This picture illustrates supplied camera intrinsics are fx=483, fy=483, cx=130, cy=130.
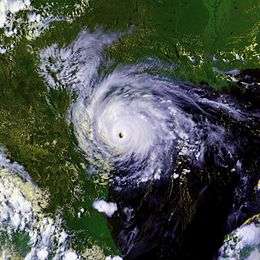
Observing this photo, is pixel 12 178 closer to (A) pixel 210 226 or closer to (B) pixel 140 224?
(B) pixel 140 224

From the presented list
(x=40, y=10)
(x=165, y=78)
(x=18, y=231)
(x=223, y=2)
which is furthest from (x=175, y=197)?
(x=40, y=10)

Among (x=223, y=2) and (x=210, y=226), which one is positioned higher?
(x=223, y=2)

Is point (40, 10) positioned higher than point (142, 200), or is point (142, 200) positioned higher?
point (40, 10)

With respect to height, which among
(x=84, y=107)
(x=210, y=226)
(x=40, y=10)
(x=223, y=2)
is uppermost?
(x=40, y=10)

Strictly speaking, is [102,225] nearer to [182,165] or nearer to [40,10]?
[182,165]

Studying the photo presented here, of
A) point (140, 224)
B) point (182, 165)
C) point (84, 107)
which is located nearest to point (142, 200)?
point (140, 224)

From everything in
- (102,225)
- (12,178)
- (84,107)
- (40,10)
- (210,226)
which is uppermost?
(40,10)
